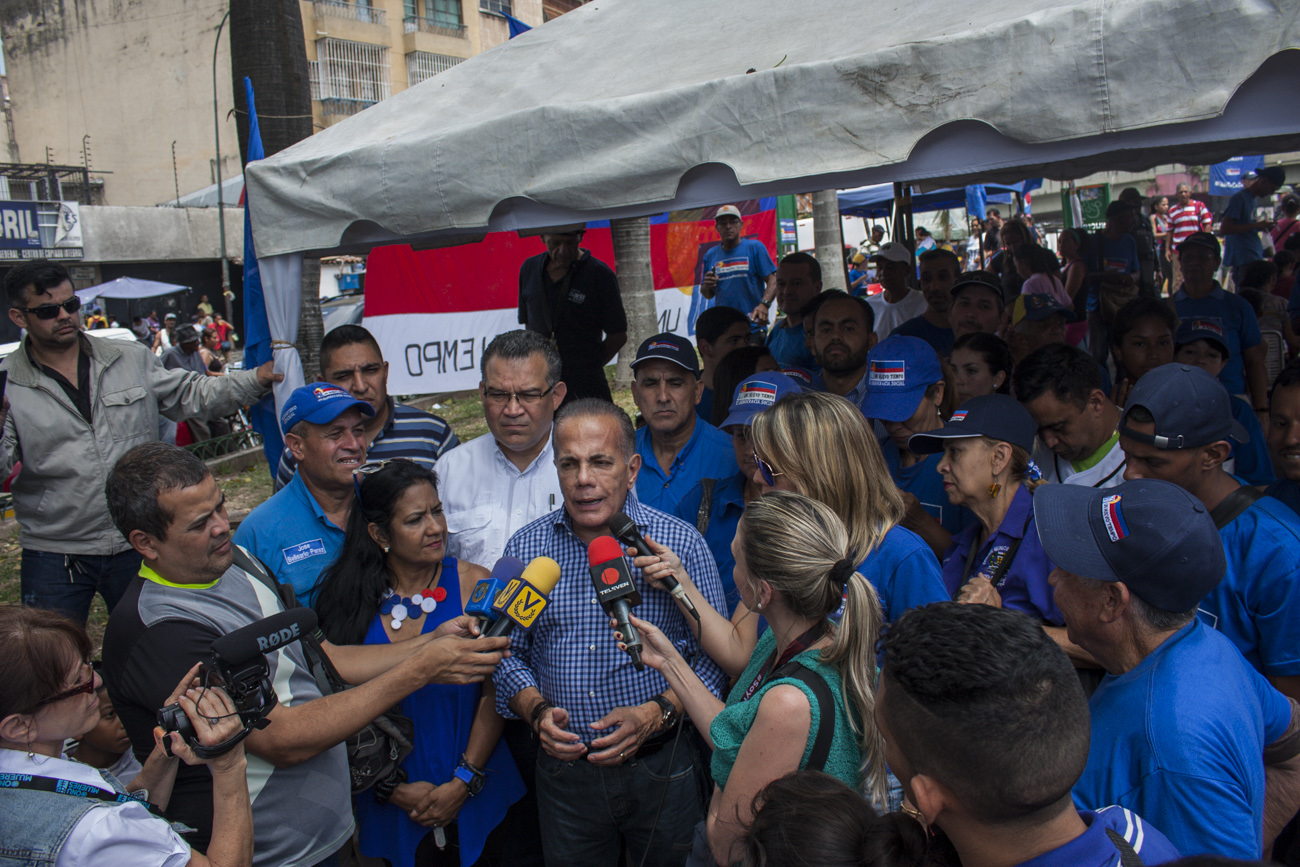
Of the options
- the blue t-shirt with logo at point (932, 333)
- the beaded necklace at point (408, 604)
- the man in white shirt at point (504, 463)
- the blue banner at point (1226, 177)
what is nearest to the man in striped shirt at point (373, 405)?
the man in white shirt at point (504, 463)

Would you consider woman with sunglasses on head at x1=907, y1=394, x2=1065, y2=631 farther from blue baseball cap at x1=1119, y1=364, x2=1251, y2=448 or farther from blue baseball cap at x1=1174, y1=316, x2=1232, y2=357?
blue baseball cap at x1=1174, y1=316, x2=1232, y2=357

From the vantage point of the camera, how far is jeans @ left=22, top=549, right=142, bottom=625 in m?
4.04

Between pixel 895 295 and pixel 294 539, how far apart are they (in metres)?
5.38

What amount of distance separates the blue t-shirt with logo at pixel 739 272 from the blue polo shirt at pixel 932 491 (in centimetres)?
544

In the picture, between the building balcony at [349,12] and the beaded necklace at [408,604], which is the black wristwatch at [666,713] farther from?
the building balcony at [349,12]

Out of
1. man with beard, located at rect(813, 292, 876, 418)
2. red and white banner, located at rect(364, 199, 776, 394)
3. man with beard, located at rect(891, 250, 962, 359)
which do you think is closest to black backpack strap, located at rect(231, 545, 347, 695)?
man with beard, located at rect(813, 292, 876, 418)

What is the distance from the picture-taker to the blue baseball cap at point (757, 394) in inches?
131

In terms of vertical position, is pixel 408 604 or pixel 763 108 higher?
pixel 763 108

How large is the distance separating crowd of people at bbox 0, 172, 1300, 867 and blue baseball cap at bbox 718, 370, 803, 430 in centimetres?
2

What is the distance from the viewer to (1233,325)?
505 centimetres

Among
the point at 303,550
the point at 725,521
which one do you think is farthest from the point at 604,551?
the point at 303,550

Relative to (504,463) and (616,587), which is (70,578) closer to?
(504,463)

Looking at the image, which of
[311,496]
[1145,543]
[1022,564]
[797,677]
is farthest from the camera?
[311,496]

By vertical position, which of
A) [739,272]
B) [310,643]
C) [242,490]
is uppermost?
[739,272]
